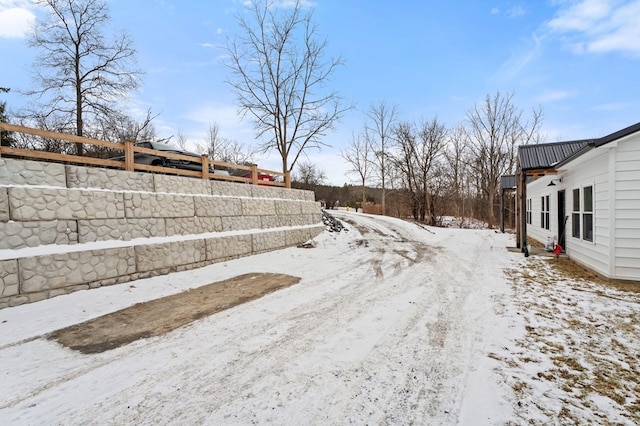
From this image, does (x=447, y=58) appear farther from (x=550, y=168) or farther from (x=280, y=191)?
(x=280, y=191)

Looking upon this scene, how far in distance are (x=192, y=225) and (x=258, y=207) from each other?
2.69m

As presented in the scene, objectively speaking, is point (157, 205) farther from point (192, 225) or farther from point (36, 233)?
point (36, 233)

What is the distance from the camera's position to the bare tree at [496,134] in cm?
2402

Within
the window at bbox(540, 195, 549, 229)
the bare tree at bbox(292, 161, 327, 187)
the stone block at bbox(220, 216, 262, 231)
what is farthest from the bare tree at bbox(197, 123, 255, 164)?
the window at bbox(540, 195, 549, 229)

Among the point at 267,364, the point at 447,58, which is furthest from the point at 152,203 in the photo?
the point at 447,58

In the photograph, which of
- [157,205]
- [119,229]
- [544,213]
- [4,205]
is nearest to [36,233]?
[4,205]

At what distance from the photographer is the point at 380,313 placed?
416 centimetres

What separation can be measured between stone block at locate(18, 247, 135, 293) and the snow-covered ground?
292mm

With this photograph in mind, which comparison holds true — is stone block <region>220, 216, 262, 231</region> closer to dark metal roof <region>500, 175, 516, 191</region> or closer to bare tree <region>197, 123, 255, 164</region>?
dark metal roof <region>500, 175, 516, 191</region>

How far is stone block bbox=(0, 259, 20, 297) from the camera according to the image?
13.7ft

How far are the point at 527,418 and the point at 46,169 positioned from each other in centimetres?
712

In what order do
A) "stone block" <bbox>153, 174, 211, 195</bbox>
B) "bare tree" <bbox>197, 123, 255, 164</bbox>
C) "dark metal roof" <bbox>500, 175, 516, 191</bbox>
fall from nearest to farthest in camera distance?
"stone block" <bbox>153, 174, 211, 195</bbox>
"dark metal roof" <bbox>500, 175, 516, 191</bbox>
"bare tree" <bbox>197, 123, 255, 164</bbox>

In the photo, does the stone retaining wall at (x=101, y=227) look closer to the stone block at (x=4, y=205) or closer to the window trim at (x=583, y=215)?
the stone block at (x=4, y=205)

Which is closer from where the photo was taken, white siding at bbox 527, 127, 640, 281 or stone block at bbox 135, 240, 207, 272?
white siding at bbox 527, 127, 640, 281
